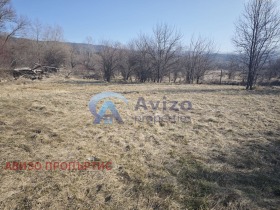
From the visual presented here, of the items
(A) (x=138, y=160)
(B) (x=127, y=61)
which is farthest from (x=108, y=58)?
(A) (x=138, y=160)

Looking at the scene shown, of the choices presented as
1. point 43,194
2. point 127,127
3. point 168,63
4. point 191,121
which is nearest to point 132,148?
point 127,127

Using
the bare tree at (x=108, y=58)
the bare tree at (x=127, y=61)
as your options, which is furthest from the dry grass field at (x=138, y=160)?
the bare tree at (x=127, y=61)

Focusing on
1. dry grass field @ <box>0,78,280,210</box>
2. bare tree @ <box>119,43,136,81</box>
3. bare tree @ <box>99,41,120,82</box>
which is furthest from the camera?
bare tree @ <box>119,43,136,81</box>

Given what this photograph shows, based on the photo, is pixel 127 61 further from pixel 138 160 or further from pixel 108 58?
pixel 138 160

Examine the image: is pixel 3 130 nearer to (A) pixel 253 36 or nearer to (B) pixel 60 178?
(B) pixel 60 178

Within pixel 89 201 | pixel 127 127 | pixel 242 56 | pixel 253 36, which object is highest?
pixel 253 36

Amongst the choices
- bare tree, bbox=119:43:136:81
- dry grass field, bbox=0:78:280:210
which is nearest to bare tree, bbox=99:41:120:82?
bare tree, bbox=119:43:136:81

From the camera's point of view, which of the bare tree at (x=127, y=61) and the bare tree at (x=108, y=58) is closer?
the bare tree at (x=108, y=58)

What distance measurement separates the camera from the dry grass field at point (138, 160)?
2.21 m

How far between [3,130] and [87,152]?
194 centimetres

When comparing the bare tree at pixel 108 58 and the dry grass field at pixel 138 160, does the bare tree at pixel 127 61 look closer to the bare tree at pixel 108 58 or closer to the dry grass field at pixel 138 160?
the bare tree at pixel 108 58

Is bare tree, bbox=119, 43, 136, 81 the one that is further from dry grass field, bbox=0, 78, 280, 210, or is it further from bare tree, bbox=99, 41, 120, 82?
dry grass field, bbox=0, 78, 280, 210

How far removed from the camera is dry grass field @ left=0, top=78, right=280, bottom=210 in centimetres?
221

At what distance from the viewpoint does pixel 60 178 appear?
247 cm
